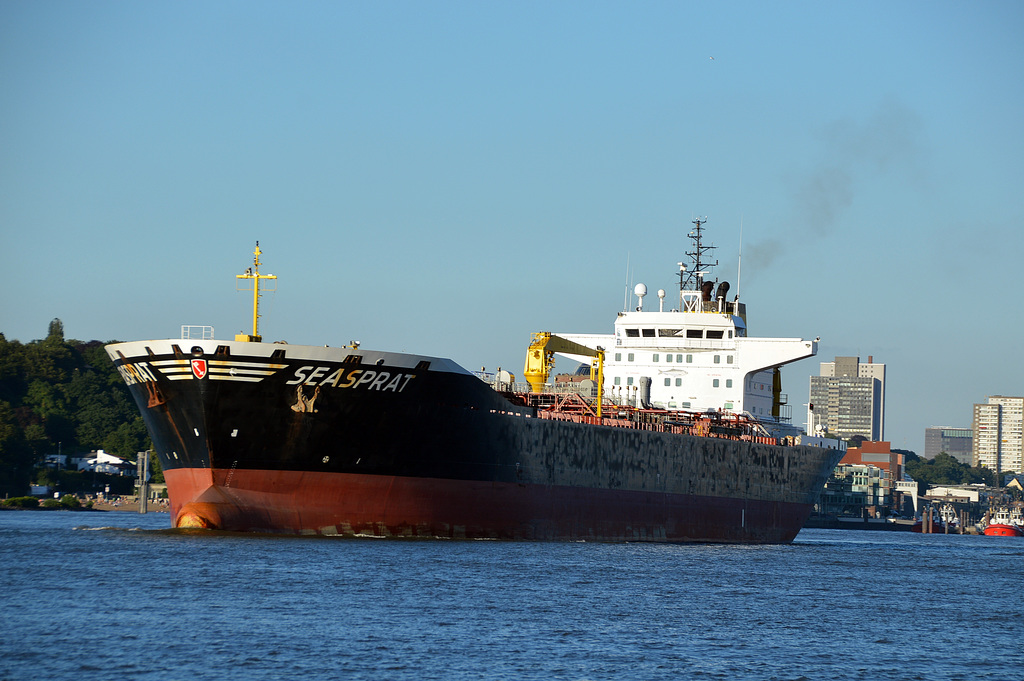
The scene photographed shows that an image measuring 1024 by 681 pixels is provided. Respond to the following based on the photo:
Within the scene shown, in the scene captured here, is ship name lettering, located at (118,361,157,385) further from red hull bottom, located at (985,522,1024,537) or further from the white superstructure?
red hull bottom, located at (985,522,1024,537)

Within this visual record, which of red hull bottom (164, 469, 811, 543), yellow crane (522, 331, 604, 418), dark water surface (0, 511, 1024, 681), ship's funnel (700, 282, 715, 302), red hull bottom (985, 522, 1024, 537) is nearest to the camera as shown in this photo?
dark water surface (0, 511, 1024, 681)

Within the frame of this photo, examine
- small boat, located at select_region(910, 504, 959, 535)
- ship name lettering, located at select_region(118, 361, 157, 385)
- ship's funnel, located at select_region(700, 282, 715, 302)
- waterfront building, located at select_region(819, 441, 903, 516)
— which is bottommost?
small boat, located at select_region(910, 504, 959, 535)

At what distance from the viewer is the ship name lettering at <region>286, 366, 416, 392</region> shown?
31188 mm

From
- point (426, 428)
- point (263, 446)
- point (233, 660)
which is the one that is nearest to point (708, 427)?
point (426, 428)

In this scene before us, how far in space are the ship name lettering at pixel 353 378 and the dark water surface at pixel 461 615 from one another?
386 cm

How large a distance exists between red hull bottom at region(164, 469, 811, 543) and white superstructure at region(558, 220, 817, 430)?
849cm

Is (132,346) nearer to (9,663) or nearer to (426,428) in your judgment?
(426,428)

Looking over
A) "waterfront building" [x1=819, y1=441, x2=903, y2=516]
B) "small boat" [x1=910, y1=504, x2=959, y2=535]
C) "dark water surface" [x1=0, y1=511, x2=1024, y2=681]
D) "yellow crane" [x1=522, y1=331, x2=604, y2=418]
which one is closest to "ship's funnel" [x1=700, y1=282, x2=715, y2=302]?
"yellow crane" [x1=522, y1=331, x2=604, y2=418]

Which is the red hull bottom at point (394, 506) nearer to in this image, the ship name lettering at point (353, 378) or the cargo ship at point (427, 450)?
the cargo ship at point (427, 450)

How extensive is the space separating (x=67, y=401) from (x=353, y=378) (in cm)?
6381

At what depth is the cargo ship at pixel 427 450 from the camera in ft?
103

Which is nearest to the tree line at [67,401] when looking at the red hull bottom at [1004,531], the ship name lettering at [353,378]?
the ship name lettering at [353,378]

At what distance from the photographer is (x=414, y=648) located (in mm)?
19469

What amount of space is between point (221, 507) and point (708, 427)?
18.2 m
